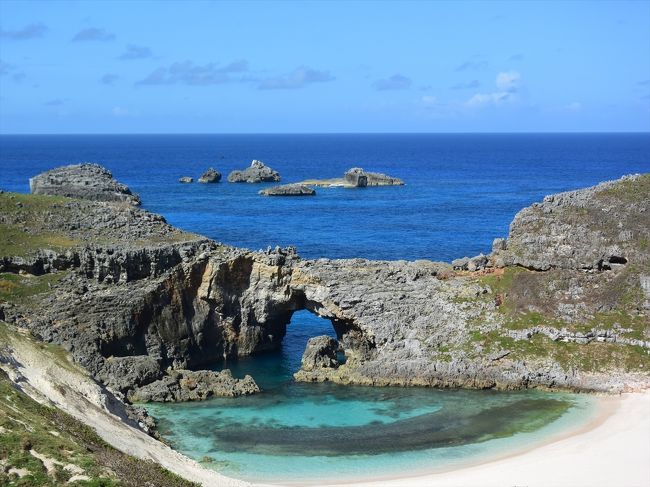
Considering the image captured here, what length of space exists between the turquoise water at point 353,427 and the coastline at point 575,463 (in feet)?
3.37

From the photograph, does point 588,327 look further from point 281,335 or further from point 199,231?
point 199,231

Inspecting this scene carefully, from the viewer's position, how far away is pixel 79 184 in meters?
112

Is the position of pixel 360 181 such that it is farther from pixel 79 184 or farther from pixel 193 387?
pixel 193 387

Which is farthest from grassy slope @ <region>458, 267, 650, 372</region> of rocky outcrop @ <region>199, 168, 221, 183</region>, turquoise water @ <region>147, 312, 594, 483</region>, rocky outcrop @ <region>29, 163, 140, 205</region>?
rocky outcrop @ <region>199, 168, 221, 183</region>

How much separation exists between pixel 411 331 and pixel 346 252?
36.4 metres

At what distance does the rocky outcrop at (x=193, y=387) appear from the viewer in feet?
172

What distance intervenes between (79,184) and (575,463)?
84.8m

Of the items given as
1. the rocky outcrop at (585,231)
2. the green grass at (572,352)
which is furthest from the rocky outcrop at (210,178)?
the green grass at (572,352)

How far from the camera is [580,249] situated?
60562 millimetres

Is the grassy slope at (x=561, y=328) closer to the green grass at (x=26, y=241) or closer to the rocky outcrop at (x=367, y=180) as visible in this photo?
the green grass at (x=26, y=241)

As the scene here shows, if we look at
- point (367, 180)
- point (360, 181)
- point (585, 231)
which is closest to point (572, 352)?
point (585, 231)

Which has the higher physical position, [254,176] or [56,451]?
[254,176]

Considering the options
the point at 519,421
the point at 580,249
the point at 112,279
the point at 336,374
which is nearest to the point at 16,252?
the point at 112,279

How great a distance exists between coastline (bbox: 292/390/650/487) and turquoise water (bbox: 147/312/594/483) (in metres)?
1.03
